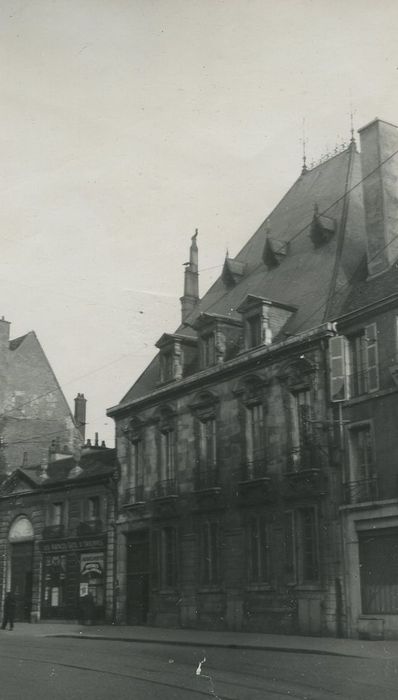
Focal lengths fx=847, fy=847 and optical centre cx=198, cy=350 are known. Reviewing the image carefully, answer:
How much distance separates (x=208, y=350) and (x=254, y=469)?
5.13m

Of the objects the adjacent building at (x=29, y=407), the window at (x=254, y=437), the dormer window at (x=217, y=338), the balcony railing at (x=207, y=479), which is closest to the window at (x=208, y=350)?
the dormer window at (x=217, y=338)

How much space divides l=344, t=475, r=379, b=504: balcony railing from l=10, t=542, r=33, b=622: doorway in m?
19.2

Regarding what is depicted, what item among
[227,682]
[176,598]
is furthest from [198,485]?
[227,682]

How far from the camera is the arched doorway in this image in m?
37.2

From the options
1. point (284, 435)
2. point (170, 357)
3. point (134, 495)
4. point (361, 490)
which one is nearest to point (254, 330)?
point (284, 435)

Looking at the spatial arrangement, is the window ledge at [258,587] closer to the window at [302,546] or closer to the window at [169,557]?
the window at [302,546]

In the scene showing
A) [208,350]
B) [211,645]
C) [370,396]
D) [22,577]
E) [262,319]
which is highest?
[262,319]

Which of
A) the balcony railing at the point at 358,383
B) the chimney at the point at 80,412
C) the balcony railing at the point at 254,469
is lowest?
the balcony railing at the point at 254,469

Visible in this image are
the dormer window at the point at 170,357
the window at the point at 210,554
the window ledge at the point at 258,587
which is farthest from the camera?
the dormer window at the point at 170,357

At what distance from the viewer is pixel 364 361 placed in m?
23.5

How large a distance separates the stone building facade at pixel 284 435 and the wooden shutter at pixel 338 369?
0.04 m

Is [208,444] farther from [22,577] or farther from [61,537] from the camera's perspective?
[22,577]

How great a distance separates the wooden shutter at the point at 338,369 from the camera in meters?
23.5

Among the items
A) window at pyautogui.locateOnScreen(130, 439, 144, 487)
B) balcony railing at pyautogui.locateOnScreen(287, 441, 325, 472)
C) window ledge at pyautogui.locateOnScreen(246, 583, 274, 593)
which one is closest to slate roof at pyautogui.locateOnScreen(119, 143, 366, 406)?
window at pyautogui.locateOnScreen(130, 439, 144, 487)
